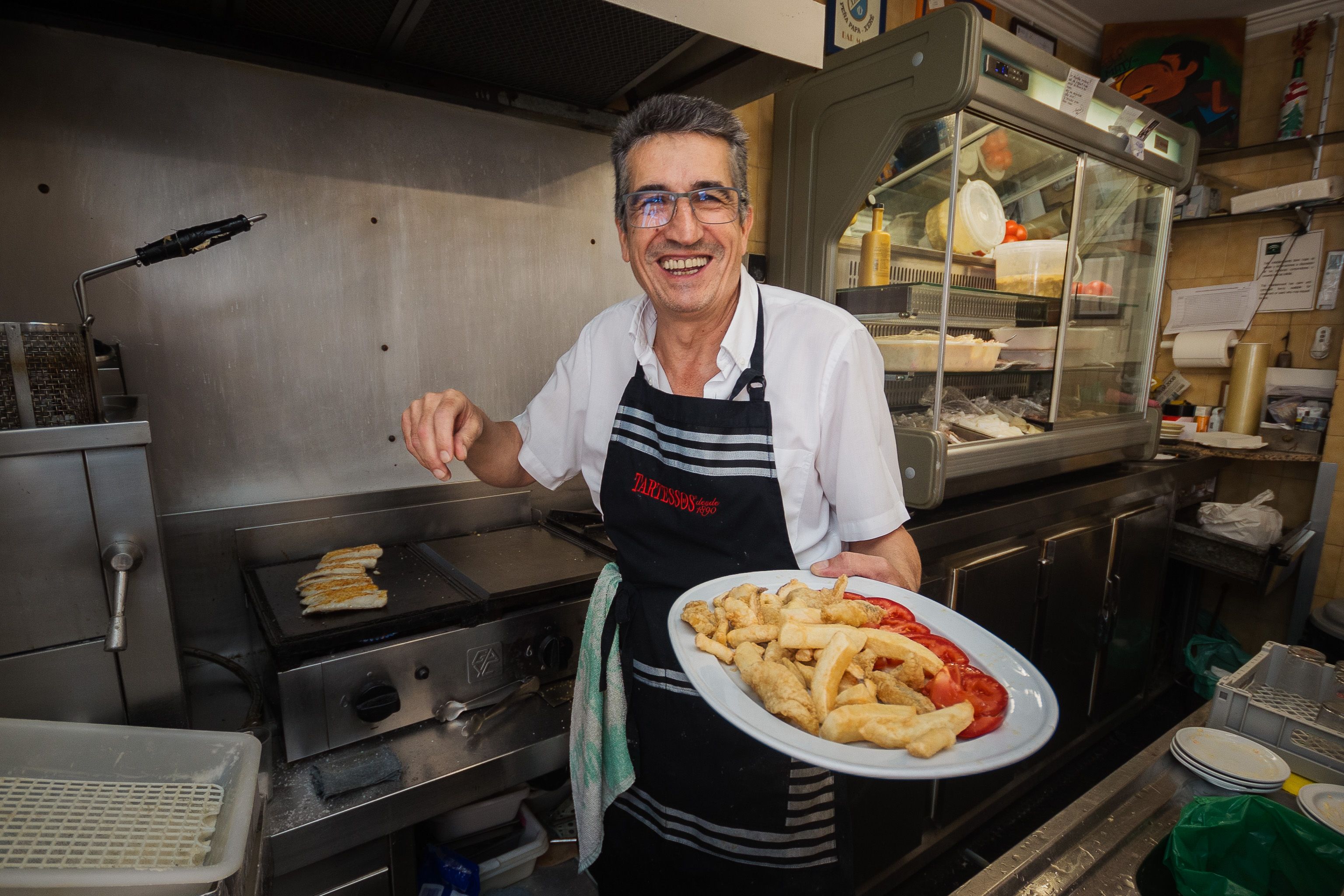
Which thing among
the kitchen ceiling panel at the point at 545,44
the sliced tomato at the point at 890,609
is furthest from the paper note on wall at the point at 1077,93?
the sliced tomato at the point at 890,609

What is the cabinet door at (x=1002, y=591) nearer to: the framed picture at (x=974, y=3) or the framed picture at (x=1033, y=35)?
the framed picture at (x=974, y=3)

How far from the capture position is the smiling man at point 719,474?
4.33 ft

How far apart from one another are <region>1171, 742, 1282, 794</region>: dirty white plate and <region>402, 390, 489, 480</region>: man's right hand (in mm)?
1572

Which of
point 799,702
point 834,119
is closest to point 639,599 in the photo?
point 799,702

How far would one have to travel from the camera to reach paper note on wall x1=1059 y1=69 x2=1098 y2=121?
2.39 metres

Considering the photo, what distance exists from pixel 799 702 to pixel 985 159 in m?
2.50

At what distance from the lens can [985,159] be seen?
2.59m

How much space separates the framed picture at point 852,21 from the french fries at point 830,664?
8.59 feet

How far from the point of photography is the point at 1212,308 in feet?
13.2

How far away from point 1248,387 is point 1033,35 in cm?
235

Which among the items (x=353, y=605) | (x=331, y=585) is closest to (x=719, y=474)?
(x=353, y=605)

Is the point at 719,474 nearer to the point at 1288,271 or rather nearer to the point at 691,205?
the point at 691,205

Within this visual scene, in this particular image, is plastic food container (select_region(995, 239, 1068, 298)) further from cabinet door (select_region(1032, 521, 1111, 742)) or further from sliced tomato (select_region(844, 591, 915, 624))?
sliced tomato (select_region(844, 591, 915, 624))

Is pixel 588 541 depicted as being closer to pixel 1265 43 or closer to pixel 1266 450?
pixel 1266 450
